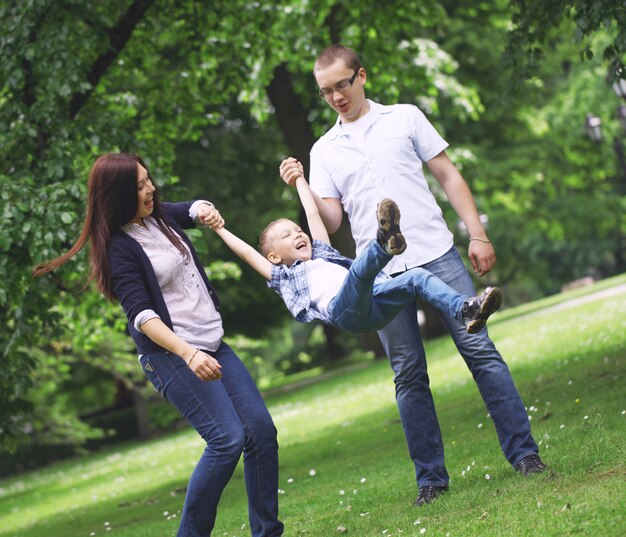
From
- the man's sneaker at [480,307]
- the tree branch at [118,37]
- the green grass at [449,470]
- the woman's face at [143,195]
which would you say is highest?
the tree branch at [118,37]

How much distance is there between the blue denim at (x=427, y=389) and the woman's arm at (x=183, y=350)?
133 centimetres

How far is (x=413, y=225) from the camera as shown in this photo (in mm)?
5941

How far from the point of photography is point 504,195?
3167 centimetres

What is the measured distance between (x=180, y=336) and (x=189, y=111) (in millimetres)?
8156

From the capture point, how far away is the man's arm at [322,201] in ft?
19.9

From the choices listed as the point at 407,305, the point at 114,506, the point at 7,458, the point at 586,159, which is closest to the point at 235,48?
the point at 114,506

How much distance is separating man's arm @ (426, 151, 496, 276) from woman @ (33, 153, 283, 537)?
4.86 ft

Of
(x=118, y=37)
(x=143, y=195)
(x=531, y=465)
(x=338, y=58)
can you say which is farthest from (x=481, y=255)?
(x=118, y=37)

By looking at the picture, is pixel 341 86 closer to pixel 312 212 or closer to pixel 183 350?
pixel 312 212

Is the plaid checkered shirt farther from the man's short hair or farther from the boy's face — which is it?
the man's short hair

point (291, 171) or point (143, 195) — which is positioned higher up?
point (143, 195)

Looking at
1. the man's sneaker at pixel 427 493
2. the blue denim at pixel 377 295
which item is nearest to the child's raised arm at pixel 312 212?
the blue denim at pixel 377 295

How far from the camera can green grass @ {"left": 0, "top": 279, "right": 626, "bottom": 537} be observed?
205 inches

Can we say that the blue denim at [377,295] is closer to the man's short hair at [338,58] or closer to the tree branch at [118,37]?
the man's short hair at [338,58]
